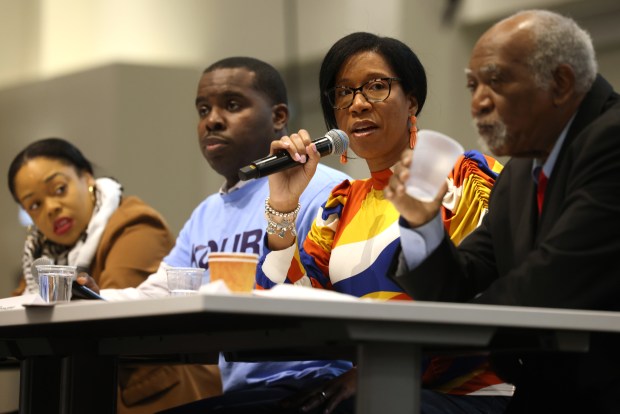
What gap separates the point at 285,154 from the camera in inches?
85.9

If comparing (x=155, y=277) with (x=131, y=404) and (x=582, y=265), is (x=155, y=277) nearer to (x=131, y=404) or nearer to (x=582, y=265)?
(x=131, y=404)

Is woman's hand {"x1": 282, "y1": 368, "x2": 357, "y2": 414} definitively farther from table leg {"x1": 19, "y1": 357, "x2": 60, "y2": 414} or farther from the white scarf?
the white scarf

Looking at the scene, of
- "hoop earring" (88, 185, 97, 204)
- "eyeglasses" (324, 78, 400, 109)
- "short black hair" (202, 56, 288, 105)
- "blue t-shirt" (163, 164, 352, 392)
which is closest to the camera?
"eyeglasses" (324, 78, 400, 109)

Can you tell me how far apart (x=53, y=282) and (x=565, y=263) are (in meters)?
0.91

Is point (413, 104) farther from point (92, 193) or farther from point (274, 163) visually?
point (92, 193)

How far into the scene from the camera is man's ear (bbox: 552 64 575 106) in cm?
173

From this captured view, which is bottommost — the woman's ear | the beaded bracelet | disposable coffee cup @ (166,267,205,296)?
disposable coffee cup @ (166,267,205,296)

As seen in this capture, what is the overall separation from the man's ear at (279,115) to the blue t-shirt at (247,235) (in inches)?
9.1

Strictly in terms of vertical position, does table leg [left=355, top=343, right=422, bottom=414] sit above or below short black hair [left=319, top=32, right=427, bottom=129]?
below

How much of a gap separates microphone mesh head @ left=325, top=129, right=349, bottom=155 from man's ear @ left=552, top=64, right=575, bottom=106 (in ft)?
2.04

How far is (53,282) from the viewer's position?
1914mm

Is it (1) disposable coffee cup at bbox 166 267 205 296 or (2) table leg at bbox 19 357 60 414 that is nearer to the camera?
(1) disposable coffee cup at bbox 166 267 205 296

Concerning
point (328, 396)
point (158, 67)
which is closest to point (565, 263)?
point (328, 396)

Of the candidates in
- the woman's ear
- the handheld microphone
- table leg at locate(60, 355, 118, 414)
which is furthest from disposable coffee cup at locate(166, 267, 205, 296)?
the woman's ear
